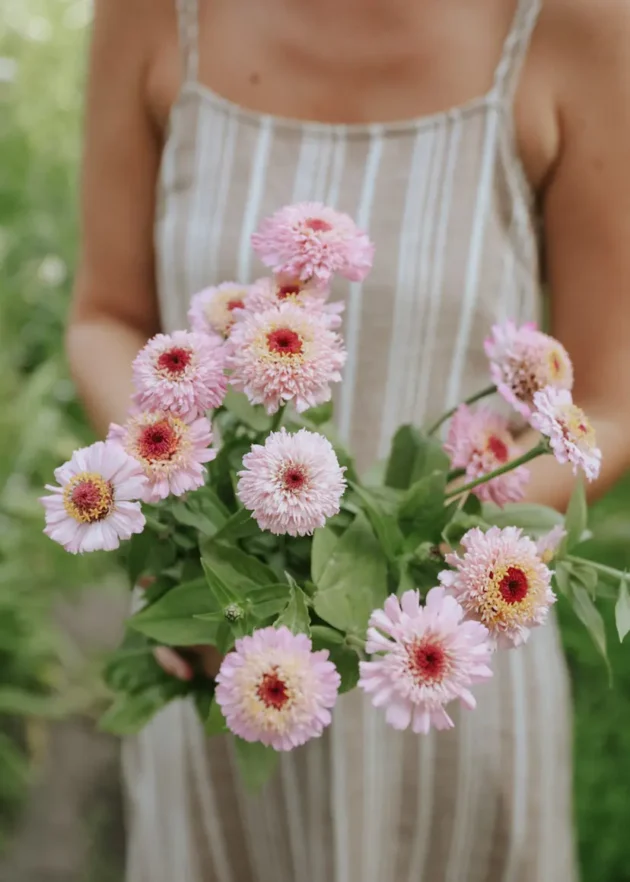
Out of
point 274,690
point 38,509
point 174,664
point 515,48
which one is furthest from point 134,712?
point 38,509

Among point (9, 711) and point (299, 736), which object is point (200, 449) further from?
point (9, 711)

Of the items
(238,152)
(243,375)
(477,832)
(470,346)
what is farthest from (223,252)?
(477,832)

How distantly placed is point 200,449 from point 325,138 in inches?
13.6

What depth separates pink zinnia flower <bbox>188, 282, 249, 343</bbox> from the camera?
1.04 feet

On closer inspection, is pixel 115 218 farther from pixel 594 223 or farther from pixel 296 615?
pixel 296 615

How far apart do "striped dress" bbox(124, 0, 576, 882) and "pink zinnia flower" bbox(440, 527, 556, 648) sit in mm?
289

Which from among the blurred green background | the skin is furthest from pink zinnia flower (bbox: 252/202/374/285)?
the blurred green background

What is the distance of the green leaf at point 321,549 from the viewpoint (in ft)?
1.04

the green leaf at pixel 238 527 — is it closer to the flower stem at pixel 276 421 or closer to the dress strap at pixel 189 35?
the flower stem at pixel 276 421

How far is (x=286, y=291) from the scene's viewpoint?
0.98ft

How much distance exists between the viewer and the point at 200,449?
277mm

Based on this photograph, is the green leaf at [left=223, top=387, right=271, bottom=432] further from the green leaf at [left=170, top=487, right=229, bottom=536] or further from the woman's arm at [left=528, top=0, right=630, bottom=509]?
the woman's arm at [left=528, top=0, right=630, bottom=509]

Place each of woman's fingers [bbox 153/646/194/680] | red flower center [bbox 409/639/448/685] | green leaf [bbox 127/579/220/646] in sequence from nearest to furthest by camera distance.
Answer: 1. red flower center [bbox 409/639/448/685]
2. green leaf [bbox 127/579/220/646]
3. woman's fingers [bbox 153/646/194/680]

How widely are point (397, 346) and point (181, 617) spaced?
272 millimetres
